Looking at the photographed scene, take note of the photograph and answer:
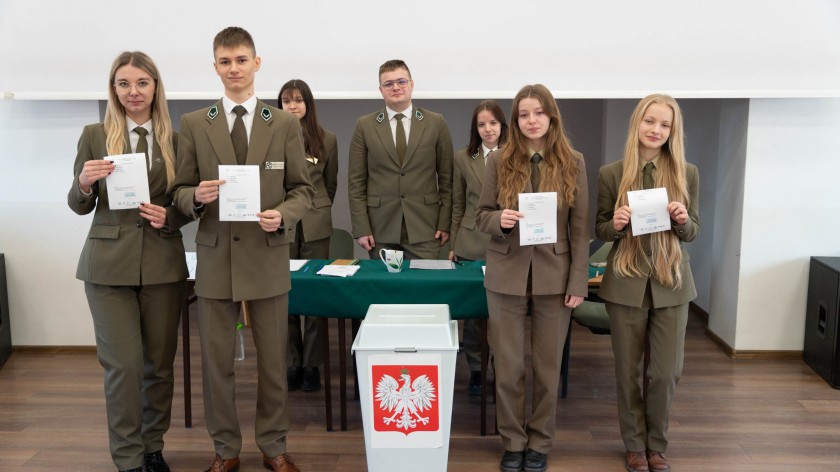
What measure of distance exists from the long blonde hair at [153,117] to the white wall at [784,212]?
349 centimetres

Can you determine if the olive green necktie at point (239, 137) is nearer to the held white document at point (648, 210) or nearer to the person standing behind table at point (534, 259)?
the person standing behind table at point (534, 259)

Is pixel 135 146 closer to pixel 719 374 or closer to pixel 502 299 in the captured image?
pixel 502 299

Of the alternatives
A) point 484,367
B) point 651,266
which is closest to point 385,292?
point 484,367

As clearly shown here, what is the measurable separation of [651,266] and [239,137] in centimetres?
173

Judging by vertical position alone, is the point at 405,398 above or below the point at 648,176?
below

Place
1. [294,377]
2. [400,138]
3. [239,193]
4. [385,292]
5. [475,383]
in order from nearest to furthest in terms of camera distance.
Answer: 1. [239,193]
2. [385,292]
3. [400,138]
4. [475,383]
5. [294,377]

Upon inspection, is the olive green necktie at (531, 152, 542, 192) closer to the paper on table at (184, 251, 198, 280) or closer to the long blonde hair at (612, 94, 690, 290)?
the long blonde hair at (612, 94, 690, 290)

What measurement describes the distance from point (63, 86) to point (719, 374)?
4.42 metres

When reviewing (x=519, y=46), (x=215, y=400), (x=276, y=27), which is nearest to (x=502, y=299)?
(x=215, y=400)

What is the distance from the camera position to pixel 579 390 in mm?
4250

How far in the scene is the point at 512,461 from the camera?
10.6ft

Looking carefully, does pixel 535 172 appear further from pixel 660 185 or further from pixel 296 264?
pixel 296 264

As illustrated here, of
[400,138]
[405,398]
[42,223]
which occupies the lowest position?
[405,398]

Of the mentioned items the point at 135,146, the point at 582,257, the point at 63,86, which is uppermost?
the point at 63,86
